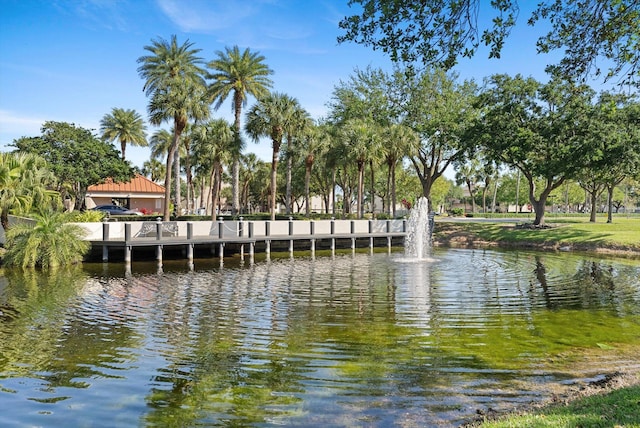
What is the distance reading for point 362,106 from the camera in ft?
156

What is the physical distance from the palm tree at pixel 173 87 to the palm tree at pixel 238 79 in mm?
1887

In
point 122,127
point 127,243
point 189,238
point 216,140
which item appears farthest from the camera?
point 122,127

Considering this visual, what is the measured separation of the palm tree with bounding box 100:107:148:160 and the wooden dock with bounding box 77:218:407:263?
3633 cm

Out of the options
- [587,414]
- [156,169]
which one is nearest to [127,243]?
[587,414]

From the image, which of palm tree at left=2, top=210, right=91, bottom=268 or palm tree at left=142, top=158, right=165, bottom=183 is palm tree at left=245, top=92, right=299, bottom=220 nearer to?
palm tree at left=2, top=210, right=91, bottom=268

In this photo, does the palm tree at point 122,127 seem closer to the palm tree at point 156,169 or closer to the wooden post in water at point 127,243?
the palm tree at point 156,169

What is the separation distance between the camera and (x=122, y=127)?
2376 inches

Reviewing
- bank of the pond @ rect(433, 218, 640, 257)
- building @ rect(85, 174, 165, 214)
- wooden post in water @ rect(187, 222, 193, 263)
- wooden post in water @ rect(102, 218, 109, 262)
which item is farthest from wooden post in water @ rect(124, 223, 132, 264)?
building @ rect(85, 174, 165, 214)

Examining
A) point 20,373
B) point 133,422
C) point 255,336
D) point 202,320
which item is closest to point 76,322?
point 202,320

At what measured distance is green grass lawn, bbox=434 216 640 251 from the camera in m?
34.8

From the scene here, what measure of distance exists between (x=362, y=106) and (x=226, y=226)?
78.4 ft

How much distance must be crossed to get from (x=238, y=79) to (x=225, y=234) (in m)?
18.5

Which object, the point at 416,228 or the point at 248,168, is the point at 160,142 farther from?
the point at 416,228

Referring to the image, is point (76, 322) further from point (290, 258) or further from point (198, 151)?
point (198, 151)
